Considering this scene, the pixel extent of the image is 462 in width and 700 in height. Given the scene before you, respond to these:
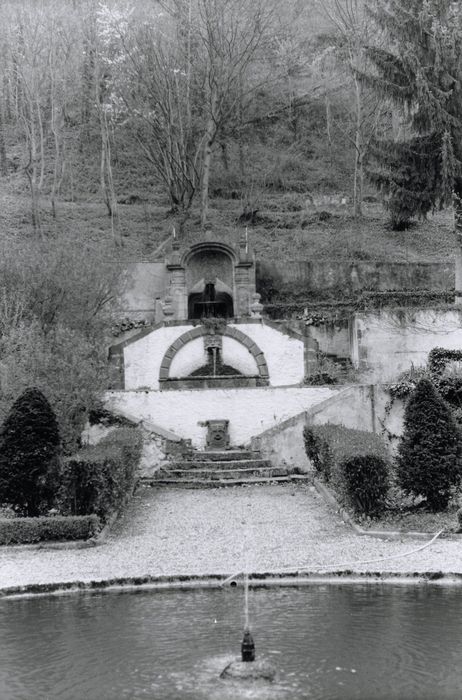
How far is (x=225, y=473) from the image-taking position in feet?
65.3

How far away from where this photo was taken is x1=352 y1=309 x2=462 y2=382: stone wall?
26625mm

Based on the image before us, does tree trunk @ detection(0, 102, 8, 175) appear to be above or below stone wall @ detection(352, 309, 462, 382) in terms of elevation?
above

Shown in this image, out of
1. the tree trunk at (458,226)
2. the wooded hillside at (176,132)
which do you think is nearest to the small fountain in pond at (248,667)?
the tree trunk at (458,226)

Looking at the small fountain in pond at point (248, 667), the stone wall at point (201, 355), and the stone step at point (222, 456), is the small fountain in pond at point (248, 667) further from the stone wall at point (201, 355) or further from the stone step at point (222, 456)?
the stone wall at point (201, 355)

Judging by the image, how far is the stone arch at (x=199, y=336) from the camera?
26344 millimetres

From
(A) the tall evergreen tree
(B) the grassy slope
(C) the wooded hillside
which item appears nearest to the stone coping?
(A) the tall evergreen tree

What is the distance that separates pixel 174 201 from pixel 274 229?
15.6ft

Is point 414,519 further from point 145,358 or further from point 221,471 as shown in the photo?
point 145,358

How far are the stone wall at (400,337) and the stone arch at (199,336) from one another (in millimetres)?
3149

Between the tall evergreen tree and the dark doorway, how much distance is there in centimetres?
719

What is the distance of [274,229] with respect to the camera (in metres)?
40.1

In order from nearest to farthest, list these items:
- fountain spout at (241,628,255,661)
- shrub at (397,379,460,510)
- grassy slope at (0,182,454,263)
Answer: fountain spout at (241,628,255,661) → shrub at (397,379,460,510) → grassy slope at (0,182,454,263)

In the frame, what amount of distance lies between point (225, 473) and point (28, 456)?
254 inches

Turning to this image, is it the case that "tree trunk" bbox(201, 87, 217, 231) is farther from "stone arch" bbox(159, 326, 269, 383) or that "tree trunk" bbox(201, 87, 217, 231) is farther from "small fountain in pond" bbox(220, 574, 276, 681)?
"small fountain in pond" bbox(220, 574, 276, 681)
